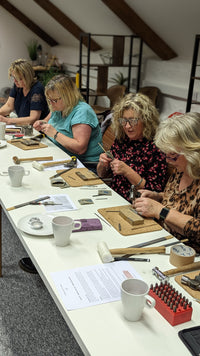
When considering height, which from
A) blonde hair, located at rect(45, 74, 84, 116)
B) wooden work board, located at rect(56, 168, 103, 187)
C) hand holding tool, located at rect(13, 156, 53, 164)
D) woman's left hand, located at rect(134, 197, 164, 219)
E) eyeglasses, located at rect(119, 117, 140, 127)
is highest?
blonde hair, located at rect(45, 74, 84, 116)

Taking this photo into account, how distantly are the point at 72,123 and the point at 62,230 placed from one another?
1416 mm

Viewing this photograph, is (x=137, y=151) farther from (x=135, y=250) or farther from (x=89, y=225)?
(x=135, y=250)

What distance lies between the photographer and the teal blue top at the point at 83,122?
2619 mm

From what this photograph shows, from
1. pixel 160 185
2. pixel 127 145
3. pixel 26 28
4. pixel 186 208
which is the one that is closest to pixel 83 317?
pixel 186 208

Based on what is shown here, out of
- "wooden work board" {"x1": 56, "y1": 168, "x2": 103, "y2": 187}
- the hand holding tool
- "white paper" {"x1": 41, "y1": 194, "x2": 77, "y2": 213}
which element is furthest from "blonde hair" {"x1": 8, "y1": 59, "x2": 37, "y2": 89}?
"white paper" {"x1": 41, "y1": 194, "x2": 77, "y2": 213}

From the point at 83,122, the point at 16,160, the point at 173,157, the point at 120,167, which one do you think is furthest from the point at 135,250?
the point at 83,122

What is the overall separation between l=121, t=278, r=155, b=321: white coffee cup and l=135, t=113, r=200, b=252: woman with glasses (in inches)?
21.4

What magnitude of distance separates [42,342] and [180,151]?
3.71 ft

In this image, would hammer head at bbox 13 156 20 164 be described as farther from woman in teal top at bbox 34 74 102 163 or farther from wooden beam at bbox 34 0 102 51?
wooden beam at bbox 34 0 102 51

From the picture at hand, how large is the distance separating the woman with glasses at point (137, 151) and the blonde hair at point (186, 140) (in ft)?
1.56

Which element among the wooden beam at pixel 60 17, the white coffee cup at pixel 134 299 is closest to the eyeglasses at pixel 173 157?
the white coffee cup at pixel 134 299

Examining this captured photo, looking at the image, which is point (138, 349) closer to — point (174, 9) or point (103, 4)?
point (174, 9)

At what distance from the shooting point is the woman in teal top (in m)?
2.60

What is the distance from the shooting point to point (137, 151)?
7.18 feet
